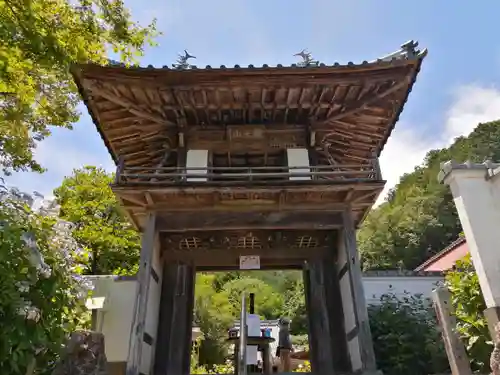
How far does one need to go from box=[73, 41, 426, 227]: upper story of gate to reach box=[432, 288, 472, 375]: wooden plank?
8.00ft

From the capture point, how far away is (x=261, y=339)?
32.4 feet

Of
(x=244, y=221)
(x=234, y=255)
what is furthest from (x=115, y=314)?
(x=244, y=221)

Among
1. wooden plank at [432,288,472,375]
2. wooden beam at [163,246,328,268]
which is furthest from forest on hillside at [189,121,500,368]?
wooden plank at [432,288,472,375]

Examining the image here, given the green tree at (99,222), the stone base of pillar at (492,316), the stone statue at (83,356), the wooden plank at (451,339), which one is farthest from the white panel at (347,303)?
the green tree at (99,222)

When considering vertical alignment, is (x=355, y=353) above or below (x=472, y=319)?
below

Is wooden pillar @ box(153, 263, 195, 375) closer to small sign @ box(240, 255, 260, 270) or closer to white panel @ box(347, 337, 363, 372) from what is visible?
small sign @ box(240, 255, 260, 270)

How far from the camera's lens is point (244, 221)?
7934 millimetres

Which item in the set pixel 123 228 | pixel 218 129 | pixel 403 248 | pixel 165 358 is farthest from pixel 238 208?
pixel 403 248

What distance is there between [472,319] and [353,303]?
7.27 ft

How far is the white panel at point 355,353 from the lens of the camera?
7241 mm

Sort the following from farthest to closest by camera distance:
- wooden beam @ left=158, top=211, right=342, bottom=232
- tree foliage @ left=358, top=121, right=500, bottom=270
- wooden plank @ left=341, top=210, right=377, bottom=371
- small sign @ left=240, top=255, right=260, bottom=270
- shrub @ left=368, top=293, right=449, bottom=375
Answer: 1. tree foliage @ left=358, top=121, right=500, bottom=270
2. small sign @ left=240, top=255, right=260, bottom=270
3. shrub @ left=368, top=293, right=449, bottom=375
4. wooden beam @ left=158, top=211, right=342, bottom=232
5. wooden plank @ left=341, top=210, right=377, bottom=371

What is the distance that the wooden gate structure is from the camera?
24.8 feet

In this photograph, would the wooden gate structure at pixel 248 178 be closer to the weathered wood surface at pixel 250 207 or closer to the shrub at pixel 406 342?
the weathered wood surface at pixel 250 207

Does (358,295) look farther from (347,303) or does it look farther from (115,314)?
(115,314)
